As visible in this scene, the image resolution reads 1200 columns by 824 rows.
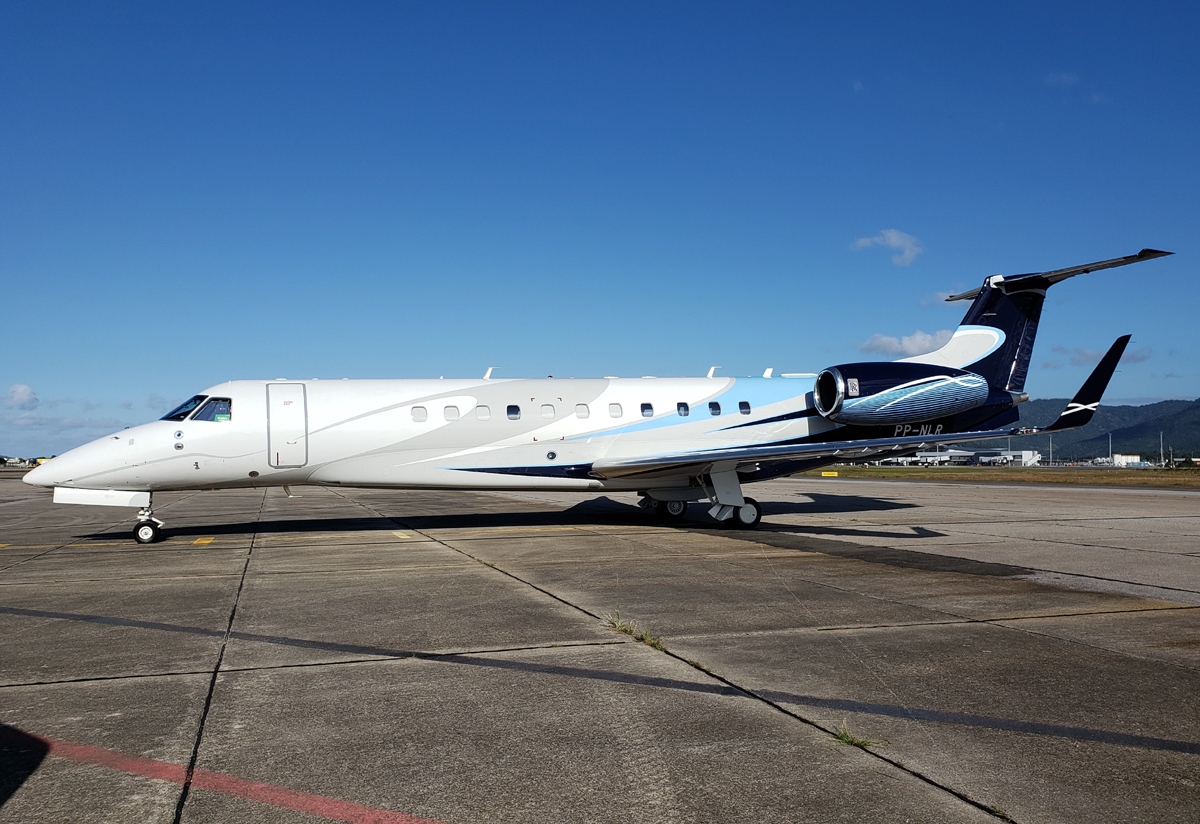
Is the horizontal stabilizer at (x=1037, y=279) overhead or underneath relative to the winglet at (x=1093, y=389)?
overhead

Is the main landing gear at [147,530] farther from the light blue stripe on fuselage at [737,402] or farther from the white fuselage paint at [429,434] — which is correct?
the light blue stripe on fuselage at [737,402]

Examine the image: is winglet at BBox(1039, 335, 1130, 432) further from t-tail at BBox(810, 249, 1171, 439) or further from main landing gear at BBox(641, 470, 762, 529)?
main landing gear at BBox(641, 470, 762, 529)

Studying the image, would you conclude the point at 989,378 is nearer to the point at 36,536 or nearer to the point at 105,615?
the point at 105,615

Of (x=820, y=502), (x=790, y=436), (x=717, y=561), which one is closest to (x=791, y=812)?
(x=717, y=561)

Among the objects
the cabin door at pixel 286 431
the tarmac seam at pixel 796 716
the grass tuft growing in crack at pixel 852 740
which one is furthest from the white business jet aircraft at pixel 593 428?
the grass tuft growing in crack at pixel 852 740

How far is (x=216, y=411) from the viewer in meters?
15.3

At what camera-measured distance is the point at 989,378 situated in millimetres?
19469

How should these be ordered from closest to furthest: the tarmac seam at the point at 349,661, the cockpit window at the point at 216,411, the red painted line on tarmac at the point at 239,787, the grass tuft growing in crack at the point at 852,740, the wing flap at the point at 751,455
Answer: the red painted line on tarmac at the point at 239,787, the grass tuft growing in crack at the point at 852,740, the tarmac seam at the point at 349,661, the cockpit window at the point at 216,411, the wing flap at the point at 751,455

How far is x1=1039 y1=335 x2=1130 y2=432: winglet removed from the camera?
1711cm

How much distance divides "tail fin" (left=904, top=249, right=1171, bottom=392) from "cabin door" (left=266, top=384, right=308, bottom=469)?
13.2m

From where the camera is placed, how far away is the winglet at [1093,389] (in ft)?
56.1

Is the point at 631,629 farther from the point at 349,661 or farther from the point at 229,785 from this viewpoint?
the point at 229,785

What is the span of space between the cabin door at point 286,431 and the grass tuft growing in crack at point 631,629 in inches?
377

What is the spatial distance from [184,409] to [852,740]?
14.2 metres
